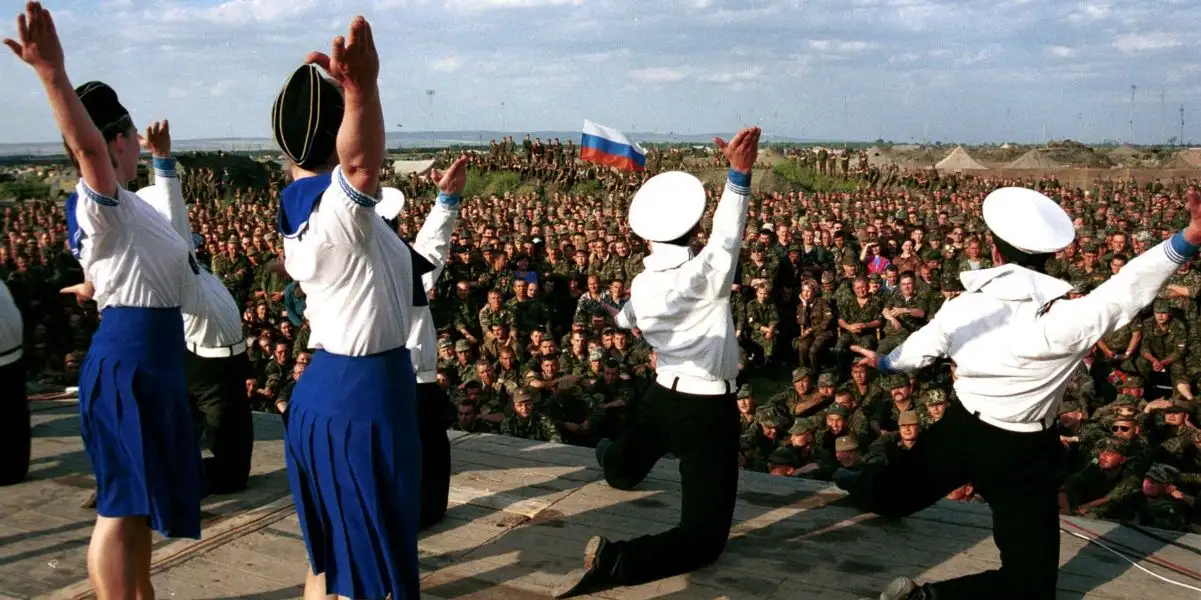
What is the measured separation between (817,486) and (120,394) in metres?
2.85

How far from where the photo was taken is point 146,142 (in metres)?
3.38

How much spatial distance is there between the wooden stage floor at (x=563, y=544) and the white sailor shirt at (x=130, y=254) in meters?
1.16

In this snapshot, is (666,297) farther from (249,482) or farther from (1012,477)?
(249,482)

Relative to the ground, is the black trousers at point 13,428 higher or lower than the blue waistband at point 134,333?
lower

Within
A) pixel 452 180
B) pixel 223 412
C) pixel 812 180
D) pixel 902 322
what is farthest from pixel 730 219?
pixel 812 180

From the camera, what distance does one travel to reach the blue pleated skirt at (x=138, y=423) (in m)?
2.79

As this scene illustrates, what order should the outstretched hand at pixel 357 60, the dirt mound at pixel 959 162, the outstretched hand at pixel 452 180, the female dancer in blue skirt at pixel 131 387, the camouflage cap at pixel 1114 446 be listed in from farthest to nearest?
the dirt mound at pixel 959 162 → the camouflage cap at pixel 1114 446 → the outstretched hand at pixel 452 180 → the female dancer in blue skirt at pixel 131 387 → the outstretched hand at pixel 357 60

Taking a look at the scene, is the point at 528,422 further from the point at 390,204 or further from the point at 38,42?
the point at 38,42

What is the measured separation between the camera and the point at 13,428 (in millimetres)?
4551

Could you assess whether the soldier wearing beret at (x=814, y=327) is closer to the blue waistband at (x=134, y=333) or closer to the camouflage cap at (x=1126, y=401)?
the camouflage cap at (x=1126, y=401)

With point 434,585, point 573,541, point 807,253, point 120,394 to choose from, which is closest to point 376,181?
point 120,394

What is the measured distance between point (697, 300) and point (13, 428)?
3.34 meters

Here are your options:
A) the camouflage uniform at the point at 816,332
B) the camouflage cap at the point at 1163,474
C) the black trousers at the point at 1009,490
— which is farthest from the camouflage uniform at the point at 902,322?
the black trousers at the point at 1009,490

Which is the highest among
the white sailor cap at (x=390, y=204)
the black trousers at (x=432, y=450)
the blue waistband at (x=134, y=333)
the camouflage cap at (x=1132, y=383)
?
the white sailor cap at (x=390, y=204)
